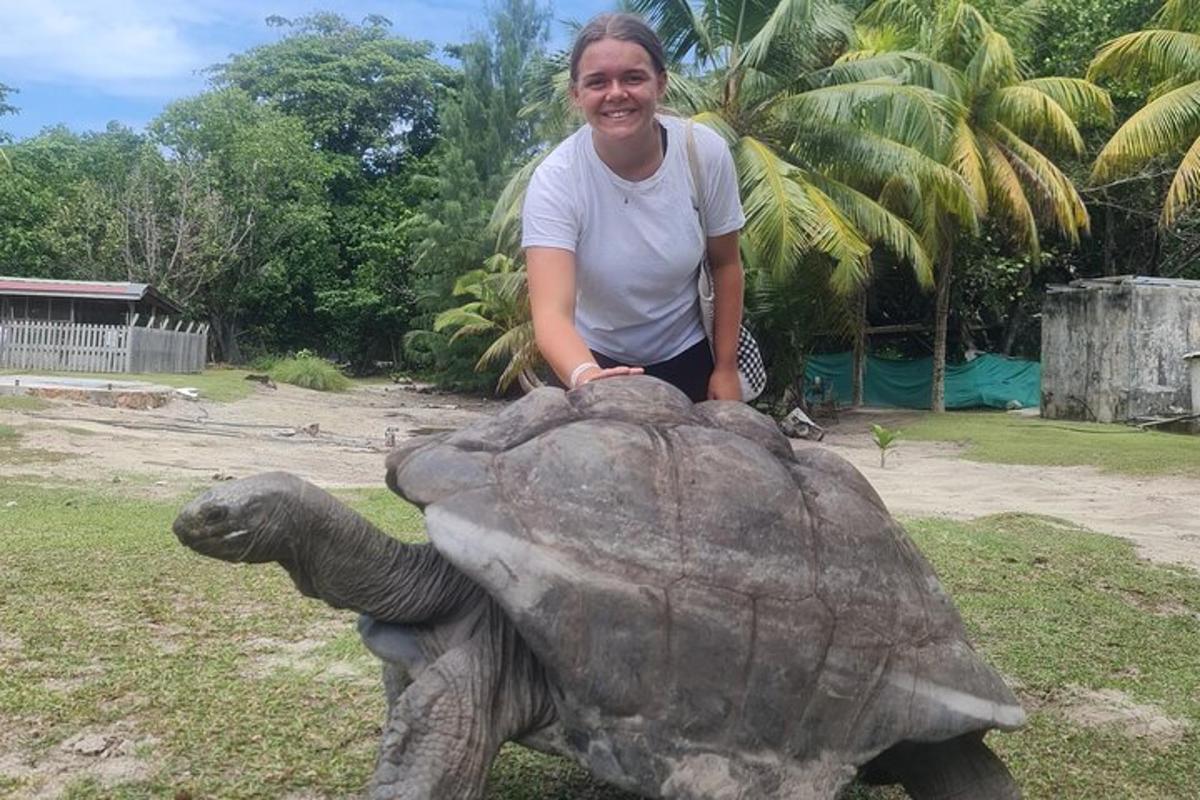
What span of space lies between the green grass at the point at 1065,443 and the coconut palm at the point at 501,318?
636 centimetres

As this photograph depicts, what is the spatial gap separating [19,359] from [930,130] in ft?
60.0

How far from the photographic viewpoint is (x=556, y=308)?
2439mm

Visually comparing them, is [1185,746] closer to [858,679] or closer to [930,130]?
[858,679]

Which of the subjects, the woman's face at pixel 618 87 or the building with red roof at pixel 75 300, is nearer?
the woman's face at pixel 618 87

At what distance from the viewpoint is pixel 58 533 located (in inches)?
207

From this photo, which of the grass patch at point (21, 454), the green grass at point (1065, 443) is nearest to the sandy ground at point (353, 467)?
the grass patch at point (21, 454)

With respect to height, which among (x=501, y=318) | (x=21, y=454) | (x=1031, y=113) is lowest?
(x=21, y=454)

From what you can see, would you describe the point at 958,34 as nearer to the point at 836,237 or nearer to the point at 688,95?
the point at 836,237

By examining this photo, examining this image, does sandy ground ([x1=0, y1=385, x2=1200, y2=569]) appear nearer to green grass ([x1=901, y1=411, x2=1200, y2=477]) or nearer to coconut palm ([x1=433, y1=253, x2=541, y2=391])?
green grass ([x1=901, y1=411, x2=1200, y2=477])

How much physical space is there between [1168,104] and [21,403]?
14.8 meters

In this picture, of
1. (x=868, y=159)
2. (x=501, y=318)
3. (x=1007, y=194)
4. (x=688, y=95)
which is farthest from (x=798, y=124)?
(x=501, y=318)

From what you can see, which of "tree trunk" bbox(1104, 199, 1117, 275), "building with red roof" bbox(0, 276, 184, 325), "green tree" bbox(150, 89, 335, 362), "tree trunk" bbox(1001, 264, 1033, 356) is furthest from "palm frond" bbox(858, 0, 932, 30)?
"green tree" bbox(150, 89, 335, 362)

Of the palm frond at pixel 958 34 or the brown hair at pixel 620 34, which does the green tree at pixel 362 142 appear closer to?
the palm frond at pixel 958 34

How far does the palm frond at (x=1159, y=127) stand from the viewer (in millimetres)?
13766
